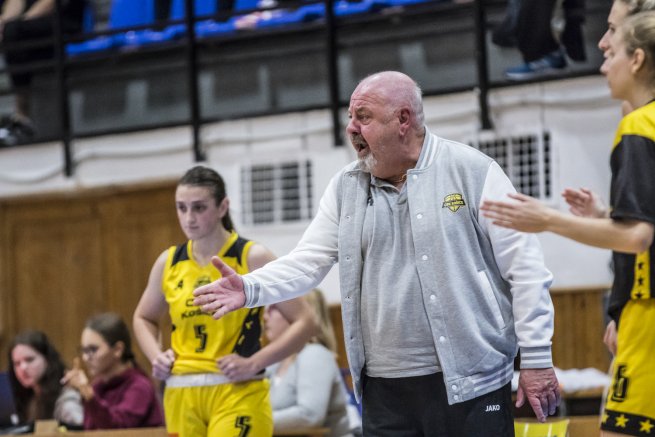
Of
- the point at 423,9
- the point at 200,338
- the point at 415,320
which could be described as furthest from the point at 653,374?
the point at 423,9

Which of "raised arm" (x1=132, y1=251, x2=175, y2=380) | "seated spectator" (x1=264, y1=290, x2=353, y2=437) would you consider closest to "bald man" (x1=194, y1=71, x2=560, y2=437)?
"raised arm" (x1=132, y1=251, x2=175, y2=380)

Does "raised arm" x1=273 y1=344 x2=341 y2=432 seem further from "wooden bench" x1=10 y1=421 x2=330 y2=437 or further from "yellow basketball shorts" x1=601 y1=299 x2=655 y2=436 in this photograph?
"yellow basketball shorts" x1=601 y1=299 x2=655 y2=436

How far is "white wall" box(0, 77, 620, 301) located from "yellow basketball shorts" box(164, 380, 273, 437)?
3830 millimetres

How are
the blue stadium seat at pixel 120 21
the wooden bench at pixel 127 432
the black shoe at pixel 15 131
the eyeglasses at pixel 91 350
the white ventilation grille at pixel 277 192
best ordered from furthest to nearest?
the black shoe at pixel 15 131, the blue stadium seat at pixel 120 21, the white ventilation grille at pixel 277 192, the eyeglasses at pixel 91 350, the wooden bench at pixel 127 432

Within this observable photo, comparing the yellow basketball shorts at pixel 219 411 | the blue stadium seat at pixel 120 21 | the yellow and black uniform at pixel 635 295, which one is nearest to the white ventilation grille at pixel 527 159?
the blue stadium seat at pixel 120 21

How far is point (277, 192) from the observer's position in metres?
8.56

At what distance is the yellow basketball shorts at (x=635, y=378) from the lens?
268 cm

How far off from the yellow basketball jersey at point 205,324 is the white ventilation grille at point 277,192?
4242 millimetres

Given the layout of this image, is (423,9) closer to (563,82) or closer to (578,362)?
(563,82)

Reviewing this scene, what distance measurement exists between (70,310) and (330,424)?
191 inches

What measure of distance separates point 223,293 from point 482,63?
482 cm

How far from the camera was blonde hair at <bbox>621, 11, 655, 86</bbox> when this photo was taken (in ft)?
9.25

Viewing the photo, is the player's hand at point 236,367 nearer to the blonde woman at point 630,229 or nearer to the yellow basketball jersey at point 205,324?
the yellow basketball jersey at point 205,324

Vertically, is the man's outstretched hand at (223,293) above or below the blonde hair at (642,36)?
below
